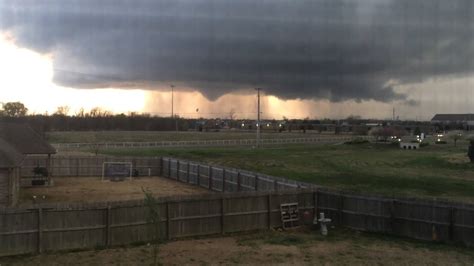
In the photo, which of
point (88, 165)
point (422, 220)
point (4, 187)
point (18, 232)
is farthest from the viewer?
point (88, 165)

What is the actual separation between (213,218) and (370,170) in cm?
3247

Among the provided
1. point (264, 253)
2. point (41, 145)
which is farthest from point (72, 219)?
point (41, 145)

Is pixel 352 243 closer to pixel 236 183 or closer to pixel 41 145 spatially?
pixel 236 183

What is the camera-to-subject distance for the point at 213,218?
1725 centimetres

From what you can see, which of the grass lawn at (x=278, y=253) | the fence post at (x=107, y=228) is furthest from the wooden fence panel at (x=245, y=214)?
the fence post at (x=107, y=228)

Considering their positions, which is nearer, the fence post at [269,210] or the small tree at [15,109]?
the fence post at [269,210]

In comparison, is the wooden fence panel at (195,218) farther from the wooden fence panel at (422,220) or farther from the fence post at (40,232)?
the wooden fence panel at (422,220)

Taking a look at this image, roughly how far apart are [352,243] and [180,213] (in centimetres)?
621

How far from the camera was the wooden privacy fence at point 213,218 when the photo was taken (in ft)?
47.0

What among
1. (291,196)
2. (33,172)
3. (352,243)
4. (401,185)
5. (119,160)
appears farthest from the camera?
(119,160)

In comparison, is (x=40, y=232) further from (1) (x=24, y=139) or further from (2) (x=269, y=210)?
(1) (x=24, y=139)

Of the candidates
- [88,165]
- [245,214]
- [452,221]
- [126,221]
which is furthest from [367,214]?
[88,165]

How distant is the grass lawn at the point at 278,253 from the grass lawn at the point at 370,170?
1336 cm

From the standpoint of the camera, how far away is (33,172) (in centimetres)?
4125
